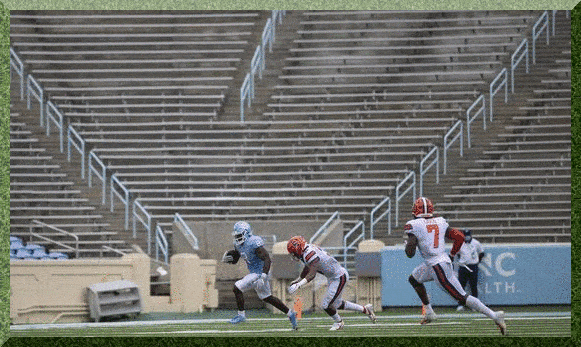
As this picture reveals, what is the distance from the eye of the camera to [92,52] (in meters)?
20.7

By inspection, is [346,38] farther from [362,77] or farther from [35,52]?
[35,52]

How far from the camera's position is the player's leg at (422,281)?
14109 millimetres

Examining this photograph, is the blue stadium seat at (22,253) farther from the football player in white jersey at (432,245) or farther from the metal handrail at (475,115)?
the metal handrail at (475,115)

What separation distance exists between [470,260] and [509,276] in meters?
0.68

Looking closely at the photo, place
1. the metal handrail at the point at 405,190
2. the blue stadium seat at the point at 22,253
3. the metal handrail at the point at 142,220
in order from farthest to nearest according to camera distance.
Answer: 1. the metal handrail at the point at 405,190
2. the metal handrail at the point at 142,220
3. the blue stadium seat at the point at 22,253

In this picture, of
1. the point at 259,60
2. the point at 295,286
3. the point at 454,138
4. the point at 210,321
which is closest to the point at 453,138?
the point at 454,138

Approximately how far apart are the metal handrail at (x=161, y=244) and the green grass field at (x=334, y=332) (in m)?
2.57

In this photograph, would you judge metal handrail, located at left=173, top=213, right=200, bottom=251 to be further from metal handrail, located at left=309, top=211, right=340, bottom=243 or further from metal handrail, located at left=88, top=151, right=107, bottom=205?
metal handrail, located at left=309, top=211, right=340, bottom=243

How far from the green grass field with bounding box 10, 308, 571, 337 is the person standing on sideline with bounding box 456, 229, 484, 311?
1.64 feet

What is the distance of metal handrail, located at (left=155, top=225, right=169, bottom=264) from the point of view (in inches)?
776

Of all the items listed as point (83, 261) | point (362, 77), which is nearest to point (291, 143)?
point (362, 77)

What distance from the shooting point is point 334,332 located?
14.0 m

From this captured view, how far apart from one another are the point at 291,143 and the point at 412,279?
6484 mm

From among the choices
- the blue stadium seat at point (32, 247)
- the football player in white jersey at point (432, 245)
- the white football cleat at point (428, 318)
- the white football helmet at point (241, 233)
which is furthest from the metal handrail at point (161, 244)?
the football player in white jersey at point (432, 245)
